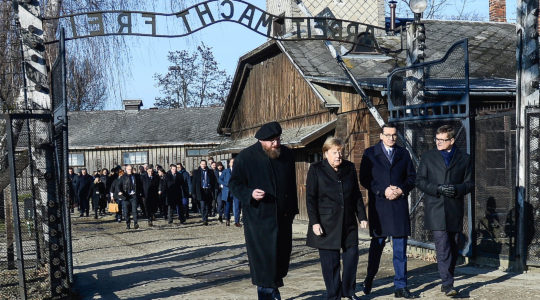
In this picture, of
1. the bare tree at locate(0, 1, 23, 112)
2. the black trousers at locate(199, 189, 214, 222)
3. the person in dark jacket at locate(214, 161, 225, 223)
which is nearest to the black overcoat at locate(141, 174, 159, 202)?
the black trousers at locate(199, 189, 214, 222)

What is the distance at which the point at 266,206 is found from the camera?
6.91m

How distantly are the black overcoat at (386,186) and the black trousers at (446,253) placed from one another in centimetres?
38

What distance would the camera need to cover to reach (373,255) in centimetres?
792

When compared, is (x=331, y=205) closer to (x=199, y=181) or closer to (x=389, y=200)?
(x=389, y=200)

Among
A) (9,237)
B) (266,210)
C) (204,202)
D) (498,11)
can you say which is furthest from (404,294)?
(498,11)

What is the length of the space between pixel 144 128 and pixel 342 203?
115 feet

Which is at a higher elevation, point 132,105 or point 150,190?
point 132,105

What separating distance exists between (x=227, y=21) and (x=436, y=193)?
4.10 meters

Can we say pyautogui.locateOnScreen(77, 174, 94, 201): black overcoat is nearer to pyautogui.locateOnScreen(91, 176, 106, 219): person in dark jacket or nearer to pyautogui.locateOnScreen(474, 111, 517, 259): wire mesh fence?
pyautogui.locateOnScreen(91, 176, 106, 219): person in dark jacket

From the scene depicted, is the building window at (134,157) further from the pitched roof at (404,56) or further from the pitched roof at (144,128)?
the pitched roof at (404,56)

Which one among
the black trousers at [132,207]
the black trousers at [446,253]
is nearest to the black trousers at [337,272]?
the black trousers at [446,253]

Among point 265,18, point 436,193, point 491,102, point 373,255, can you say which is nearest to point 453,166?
point 436,193

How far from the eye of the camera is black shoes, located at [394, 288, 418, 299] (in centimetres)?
763

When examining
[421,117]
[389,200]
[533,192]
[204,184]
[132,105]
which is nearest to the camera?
[389,200]
